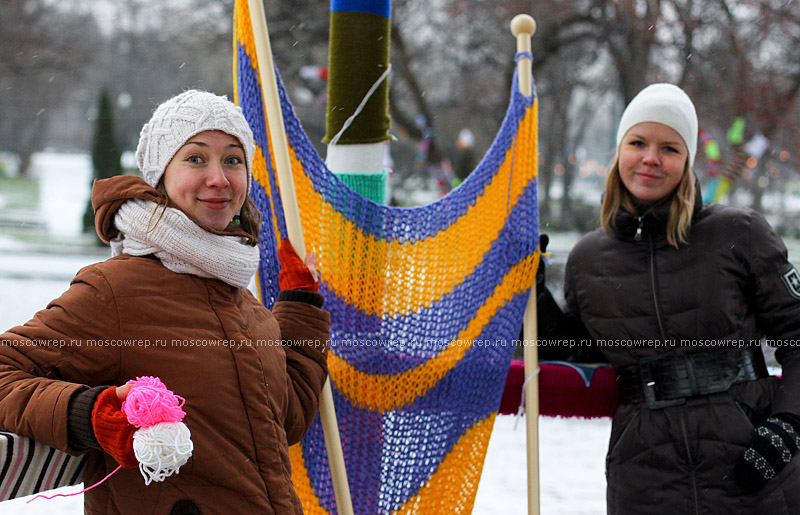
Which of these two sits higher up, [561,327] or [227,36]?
[227,36]

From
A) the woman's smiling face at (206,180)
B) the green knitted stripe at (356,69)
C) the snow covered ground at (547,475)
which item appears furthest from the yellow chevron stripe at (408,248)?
the snow covered ground at (547,475)

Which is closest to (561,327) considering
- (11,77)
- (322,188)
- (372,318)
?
(372,318)

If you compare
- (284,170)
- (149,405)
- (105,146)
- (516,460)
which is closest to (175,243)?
(149,405)

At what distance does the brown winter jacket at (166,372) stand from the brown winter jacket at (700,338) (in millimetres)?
1063

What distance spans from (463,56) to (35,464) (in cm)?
1187

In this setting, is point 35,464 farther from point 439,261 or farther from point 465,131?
point 465,131

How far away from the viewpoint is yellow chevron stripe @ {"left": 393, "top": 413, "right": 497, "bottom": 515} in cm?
225

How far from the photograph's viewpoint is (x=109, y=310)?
1.42 meters

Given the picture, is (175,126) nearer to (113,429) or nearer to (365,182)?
(113,429)

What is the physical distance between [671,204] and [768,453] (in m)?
0.71

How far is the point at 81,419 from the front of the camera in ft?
4.26

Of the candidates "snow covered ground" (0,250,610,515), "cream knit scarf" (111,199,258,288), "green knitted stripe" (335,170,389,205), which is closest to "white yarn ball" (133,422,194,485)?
"cream knit scarf" (111,199,258,288)

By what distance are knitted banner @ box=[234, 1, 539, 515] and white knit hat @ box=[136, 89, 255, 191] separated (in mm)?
396

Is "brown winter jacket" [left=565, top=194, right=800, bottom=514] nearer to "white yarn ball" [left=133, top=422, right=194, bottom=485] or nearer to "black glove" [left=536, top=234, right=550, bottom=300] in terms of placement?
"black glove" [left=536, top=234, right=550, bottom=300]
